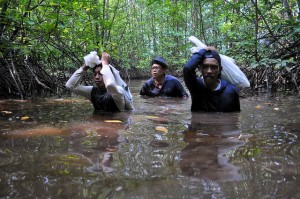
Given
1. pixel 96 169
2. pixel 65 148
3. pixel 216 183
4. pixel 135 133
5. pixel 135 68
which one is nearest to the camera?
pixel 216 183

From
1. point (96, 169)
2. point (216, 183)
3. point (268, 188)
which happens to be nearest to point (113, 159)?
point (96, 169)

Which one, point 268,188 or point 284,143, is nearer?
point 268,188

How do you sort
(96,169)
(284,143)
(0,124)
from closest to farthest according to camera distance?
1. (96,169)
2. (284,143)
3. (0,124)

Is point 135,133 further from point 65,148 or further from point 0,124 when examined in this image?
point 0,124

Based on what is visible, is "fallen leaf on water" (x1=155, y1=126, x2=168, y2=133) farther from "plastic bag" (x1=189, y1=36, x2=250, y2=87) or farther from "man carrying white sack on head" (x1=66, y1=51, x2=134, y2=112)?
"plastic bag" (x1=189, y1=36, x2=250, y2=87)

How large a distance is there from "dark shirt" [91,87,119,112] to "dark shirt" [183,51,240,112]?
3.38 ft

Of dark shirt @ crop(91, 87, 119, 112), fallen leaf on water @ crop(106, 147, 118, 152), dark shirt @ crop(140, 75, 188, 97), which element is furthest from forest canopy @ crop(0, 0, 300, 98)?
fallen leaf on water @ crop(106, 147, 118, 152)

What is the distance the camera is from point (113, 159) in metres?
1.77

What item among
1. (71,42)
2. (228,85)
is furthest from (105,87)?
(71,42)

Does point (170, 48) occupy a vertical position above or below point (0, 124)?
above

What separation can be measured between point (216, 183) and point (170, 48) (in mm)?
20032

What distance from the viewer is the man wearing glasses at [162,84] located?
20.4 feet

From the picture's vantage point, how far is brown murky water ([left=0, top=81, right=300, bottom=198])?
51.2 inches

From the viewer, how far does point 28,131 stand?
103 inches
